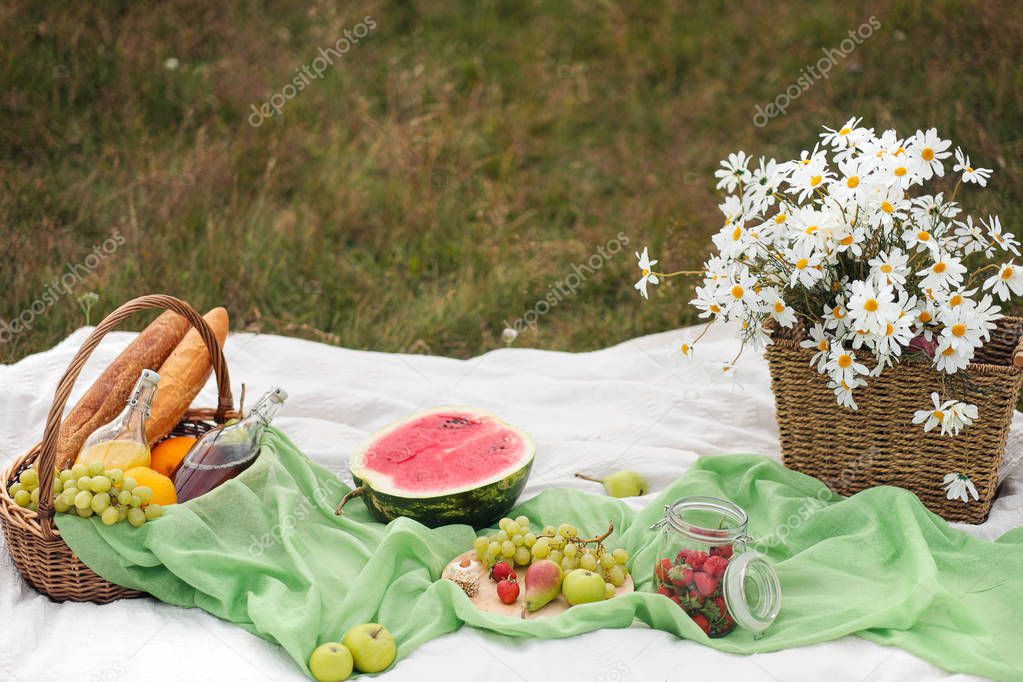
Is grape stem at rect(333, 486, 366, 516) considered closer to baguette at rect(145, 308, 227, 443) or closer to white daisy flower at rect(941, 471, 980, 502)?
baguette at rect(145, 308, 227, 443)

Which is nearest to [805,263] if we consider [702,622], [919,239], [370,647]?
[919,239]

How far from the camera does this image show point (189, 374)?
10.5 feet

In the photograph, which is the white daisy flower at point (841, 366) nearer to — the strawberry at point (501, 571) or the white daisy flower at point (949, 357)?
the white daisy flower at point (949, 357)

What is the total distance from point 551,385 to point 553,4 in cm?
428

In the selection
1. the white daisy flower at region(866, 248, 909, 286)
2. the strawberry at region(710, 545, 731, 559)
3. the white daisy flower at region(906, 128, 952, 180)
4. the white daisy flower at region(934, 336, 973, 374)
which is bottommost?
the strawberry at region(710, 545, 731, 559)

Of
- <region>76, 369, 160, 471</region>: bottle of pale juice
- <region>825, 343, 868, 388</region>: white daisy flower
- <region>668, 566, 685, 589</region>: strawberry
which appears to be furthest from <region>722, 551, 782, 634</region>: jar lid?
<region>76, 369, 160, 471</region>: bottle of pale juice

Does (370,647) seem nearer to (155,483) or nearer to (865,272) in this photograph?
(155,483)

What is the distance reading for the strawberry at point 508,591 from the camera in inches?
107

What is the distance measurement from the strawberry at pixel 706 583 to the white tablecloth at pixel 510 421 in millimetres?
133

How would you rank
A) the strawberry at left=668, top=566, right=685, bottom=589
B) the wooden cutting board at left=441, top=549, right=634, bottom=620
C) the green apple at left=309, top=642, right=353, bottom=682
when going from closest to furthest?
1. the green apple at left=309, top=642, right=353, bottom=682
2. the strawberry at left=668, top=566, right=685, bottom=589
3. the wooden cutting board at left=441, top=549, right=634, bottom=620

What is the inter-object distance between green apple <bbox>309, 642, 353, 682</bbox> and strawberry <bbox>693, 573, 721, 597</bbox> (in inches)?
33.4

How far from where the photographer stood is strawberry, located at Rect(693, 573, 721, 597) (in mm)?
2561

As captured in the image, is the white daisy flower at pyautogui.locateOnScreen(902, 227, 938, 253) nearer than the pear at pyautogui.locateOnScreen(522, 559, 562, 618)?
No

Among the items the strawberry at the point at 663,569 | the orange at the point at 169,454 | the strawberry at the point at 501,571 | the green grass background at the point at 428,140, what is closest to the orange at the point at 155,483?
the orange at the point at 169,454
